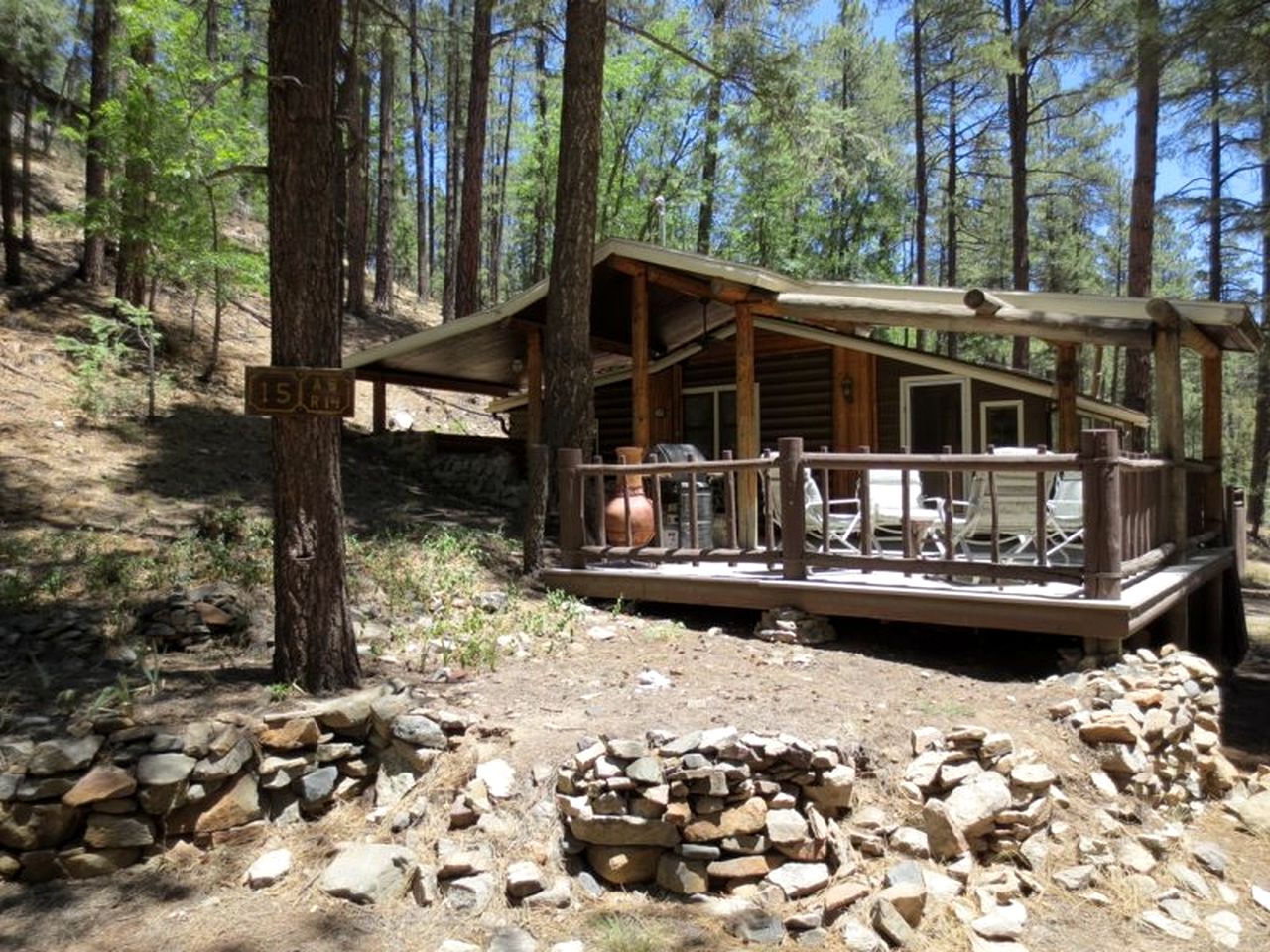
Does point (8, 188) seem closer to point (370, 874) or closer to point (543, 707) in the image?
point (543, 707)

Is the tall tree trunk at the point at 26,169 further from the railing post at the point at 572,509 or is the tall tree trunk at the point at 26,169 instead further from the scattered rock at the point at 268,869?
the scattered rock at the point at 268,869

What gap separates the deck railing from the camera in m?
5.23

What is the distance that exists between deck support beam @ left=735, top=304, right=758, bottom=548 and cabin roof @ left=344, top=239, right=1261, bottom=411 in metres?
0.27

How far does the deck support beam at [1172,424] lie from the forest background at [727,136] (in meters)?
3.17

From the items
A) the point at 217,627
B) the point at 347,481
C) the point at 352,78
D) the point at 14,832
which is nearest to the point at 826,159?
the point at 352,78

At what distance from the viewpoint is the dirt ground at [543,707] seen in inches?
128

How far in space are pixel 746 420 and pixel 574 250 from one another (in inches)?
94.4

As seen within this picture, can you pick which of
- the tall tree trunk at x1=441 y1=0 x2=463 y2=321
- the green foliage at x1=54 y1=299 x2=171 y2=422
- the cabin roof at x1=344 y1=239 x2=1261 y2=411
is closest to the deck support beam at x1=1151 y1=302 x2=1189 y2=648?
the cabin roof at x1=344 y1=239 x2=1261 y2=411

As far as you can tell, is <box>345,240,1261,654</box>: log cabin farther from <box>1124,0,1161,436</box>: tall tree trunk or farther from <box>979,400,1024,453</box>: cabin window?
<box>1124,0,1161,436</box>: tall tree trunk

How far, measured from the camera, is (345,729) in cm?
415

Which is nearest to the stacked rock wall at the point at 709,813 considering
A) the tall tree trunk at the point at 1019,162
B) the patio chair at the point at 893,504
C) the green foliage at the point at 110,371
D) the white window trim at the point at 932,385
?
the patio chair at the point at 893,504

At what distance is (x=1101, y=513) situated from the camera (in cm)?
516

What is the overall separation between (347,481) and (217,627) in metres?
5.20

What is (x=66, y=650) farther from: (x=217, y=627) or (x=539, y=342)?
(x=539, y=342)
